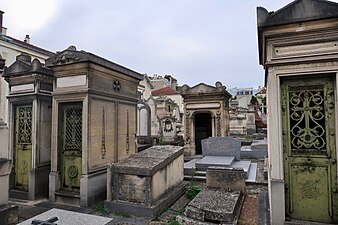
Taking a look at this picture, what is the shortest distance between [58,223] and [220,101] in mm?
10624

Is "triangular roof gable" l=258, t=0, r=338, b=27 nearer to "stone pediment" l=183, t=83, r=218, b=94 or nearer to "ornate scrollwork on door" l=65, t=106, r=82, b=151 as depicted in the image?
"ornate scrollwork on door" l=65, t=106, r=82, b=151

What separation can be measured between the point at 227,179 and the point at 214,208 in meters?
1.42

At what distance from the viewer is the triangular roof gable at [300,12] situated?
10.2 ft

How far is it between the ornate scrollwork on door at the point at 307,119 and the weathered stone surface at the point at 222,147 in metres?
5.83

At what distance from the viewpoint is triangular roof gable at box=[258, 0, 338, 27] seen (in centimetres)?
310

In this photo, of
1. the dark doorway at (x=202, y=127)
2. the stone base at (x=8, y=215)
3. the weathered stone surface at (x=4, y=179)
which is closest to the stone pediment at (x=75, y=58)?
the weathered stone surface at (x=4, y=179)

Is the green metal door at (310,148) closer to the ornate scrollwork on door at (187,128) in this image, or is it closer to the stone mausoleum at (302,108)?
the stone mausoleum at (302,108)

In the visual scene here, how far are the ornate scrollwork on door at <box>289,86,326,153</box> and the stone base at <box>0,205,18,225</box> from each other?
4669 millimetres

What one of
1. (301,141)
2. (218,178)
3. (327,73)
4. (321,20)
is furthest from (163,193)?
(321,20)

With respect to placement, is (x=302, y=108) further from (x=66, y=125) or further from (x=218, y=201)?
(x=66, y=125)

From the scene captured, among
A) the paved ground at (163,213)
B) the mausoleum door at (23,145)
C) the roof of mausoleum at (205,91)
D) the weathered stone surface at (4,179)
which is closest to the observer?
the weathered stone surface at (4,179)

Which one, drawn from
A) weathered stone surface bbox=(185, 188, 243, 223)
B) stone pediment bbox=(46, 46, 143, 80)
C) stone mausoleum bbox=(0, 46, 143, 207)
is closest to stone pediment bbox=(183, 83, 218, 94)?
stone mausoleum bbox=(0, 46, 143, 207)

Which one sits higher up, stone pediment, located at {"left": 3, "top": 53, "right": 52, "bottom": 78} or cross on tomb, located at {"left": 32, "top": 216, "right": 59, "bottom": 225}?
stone pediment, located at {"left": 3, "top": 53, "right": 52, "bottom": 78}

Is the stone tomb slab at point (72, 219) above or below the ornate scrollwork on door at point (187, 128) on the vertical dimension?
below
